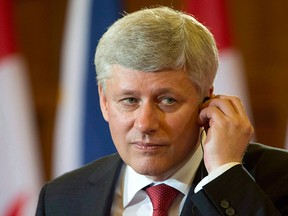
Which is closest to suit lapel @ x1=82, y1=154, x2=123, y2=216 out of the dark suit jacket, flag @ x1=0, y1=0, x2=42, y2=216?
the dark suit jacket

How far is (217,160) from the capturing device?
1.76 meters

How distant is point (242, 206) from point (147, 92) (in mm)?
371

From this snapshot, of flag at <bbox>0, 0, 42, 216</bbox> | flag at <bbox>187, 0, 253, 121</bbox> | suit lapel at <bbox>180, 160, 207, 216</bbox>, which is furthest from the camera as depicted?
flag at <bbox>0, 0, 42, 216</bbox>

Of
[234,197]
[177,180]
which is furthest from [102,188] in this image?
[234,197]

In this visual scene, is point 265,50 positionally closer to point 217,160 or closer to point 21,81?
point 21,81

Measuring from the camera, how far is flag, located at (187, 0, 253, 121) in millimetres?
3090

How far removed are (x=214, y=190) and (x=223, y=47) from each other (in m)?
1.47

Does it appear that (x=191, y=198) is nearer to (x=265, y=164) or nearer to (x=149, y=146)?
(x=149, y=146)

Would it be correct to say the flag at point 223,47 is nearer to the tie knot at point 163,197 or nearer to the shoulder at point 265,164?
the shoulder at point 265,164

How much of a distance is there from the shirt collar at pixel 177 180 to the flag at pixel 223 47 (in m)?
1.19

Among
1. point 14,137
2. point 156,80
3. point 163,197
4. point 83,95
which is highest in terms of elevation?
point 156,80

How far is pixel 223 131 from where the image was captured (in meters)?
1.79

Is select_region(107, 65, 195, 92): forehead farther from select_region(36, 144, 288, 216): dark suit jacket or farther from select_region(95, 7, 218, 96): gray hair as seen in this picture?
select_region(36, 144, 288, 216): dark suit jacket

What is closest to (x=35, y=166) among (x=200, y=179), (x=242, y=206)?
(x=200, y=179)
